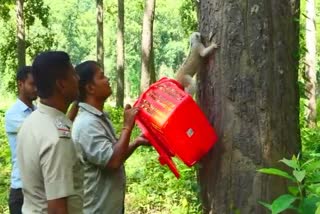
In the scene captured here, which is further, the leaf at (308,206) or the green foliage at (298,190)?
the leaf at (308,206)

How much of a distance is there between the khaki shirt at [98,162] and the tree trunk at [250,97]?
620 mm

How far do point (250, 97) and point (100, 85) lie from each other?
3.13 ft

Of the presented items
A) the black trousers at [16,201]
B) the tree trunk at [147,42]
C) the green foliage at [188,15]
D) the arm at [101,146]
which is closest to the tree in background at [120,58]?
the green foliage at [188,15]

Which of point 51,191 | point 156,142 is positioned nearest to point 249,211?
point 156,142

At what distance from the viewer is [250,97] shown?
2947 millimetres

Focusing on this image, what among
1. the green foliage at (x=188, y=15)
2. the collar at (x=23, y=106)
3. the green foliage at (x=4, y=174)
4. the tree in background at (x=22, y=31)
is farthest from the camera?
the green foliage at (x=188, y=15)

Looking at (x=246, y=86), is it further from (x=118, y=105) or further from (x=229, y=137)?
(x=118, y=105)

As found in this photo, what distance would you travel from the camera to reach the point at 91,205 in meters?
3.38

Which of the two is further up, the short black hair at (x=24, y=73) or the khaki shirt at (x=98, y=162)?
the short black hair at (x=24, y=73)

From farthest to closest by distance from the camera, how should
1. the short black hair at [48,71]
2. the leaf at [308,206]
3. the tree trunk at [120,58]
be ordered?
the tree trunk at [120,58], the short black hair at [48,71], the leaf at [308,206]

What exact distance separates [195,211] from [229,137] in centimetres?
329

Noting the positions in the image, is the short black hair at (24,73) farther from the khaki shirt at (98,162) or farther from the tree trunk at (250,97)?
the tree trunk at (250,97)

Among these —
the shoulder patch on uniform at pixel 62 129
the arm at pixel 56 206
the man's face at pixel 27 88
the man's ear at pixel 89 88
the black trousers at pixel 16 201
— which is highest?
the man's ear at pixel 89 88

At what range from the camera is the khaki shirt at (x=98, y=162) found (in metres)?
3.26
